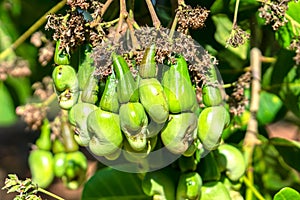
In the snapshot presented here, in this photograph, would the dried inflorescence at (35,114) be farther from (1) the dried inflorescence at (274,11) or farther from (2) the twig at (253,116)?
(1) the dried inflorescence at (274,11)

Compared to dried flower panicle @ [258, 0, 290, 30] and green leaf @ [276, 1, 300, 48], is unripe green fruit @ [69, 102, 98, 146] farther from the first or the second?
green leaf @ [276, 1, 300, 48]

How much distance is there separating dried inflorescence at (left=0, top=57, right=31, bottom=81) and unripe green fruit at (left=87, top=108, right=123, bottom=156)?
0.84m

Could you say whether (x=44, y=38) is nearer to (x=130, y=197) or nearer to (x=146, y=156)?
(x=130, y=197)

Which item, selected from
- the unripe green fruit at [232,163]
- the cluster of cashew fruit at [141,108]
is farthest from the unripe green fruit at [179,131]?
the unripe green fruit at [232,163]

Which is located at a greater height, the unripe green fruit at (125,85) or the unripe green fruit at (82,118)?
the unripe green fruit at (125,85)

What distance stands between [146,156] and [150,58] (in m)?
0.21

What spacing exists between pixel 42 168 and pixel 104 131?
66 centimetres

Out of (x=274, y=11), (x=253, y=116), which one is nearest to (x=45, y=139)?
(x=253, y=116)

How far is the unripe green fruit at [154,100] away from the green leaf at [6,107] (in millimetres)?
1043

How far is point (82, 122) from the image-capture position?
117 cm

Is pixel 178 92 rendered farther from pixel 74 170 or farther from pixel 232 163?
pixel 74 170

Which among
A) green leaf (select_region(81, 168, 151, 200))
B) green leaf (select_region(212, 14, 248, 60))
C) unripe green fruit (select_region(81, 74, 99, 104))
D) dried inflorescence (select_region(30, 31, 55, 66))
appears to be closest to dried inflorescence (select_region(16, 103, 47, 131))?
dried inflorescence (select_region(30, 31, 55, 66))

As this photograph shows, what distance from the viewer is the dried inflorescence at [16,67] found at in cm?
193

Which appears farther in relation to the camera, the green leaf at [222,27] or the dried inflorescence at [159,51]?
the green leaf at [222,27]
